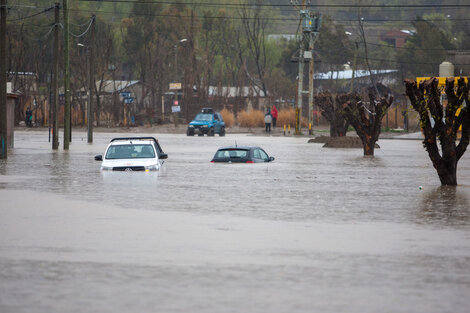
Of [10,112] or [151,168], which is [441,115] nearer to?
[151,168]

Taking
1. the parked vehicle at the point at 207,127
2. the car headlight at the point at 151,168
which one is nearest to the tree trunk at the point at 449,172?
the car headlight at the point at 151,168

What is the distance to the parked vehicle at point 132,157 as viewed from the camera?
2972cm

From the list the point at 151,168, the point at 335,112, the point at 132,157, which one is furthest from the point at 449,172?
the point at 335,112

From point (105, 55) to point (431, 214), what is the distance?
8118cm

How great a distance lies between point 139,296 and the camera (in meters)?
10.3

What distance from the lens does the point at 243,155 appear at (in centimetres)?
3644

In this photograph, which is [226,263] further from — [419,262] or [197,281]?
[419,262]

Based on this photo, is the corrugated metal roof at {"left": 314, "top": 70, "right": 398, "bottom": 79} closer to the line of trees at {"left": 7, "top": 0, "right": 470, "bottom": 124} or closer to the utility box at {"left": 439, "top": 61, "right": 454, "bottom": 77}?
the line of trees at {"left": 7, "top": 0, "right": 470, "bottom": 124}

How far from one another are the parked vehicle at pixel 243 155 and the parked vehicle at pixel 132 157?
5.42m

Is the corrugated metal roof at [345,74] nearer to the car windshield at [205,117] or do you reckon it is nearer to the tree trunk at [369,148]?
the car windshield at [205,117]

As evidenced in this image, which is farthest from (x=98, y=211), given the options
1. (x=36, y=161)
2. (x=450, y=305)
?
(x=36, y=161)

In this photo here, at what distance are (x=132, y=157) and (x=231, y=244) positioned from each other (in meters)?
16.3

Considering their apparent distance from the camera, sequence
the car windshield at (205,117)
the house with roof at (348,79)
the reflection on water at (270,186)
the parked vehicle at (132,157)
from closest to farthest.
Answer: the reflection on water at (270,186) → the parked vehicle at (132,157) → the car windshield at (205,117) → the house with roof at (348,79)

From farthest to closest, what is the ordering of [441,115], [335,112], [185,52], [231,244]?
[185,52], [335,112], [441,115], [231,244]
